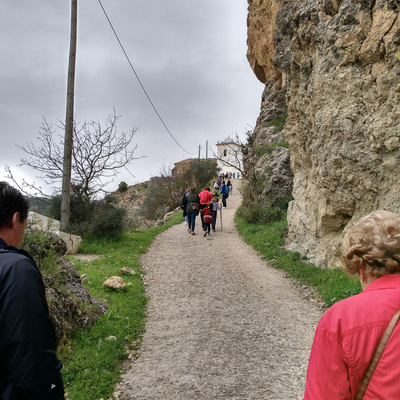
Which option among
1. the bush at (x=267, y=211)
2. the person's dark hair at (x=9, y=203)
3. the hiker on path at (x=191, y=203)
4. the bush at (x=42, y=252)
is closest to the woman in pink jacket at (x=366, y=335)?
the person's dark hair at (x=9, y=203)

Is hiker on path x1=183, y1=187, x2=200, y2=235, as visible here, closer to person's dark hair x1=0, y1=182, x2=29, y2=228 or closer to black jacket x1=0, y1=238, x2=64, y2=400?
person's dark hair x1=0, y1=182, x2=29, y2=228

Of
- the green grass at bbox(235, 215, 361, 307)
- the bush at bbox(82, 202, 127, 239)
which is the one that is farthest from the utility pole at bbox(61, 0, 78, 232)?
the green grass at bbox(235, 215, 361, 307)

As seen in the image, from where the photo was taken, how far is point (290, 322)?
5762mm

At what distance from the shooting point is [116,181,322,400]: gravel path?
3.87 metres

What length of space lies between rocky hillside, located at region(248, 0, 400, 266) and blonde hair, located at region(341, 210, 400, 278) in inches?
217

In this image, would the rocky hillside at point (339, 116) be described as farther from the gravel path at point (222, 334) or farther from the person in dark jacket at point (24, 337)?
Answer: the person in dark jacket at point (24, 337)

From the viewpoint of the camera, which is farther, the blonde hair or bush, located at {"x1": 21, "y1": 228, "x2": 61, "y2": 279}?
bush, located at {"x1": 21, "y1": 228, "x2": 61, "y2": 279}

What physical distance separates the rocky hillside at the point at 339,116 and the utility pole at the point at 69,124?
741cm

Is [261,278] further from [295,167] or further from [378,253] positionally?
[378,253]

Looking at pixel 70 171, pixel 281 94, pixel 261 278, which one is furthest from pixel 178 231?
pixel 281 94

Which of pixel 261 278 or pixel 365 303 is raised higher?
pixel 365 303

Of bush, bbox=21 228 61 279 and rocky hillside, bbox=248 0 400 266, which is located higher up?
rocky hillside, bbox=248 0 400 266

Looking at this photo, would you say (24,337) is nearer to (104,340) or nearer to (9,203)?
(9,203)

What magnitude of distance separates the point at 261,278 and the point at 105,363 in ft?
16.2
